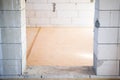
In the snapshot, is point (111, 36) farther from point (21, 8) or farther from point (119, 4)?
point (21, 8)

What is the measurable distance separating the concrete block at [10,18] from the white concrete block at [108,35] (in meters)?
1.12

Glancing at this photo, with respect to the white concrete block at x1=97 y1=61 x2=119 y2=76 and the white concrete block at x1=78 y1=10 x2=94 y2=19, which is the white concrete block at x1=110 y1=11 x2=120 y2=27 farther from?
the white concrete block at x1=78 y1=10 x2=94 y2=19

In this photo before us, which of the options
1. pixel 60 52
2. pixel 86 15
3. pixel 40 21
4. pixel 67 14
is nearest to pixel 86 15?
pixel 86 15

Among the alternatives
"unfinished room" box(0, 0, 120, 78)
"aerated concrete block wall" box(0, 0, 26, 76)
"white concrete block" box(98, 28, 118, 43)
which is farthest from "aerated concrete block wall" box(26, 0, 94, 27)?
"white concrete block" box(98, 28, 118, 43)

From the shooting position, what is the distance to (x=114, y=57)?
3162 mm

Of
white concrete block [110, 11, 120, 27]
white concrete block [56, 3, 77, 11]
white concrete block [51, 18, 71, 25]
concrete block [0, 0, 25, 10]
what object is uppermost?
white concrete block [56, 3, 77, 11]

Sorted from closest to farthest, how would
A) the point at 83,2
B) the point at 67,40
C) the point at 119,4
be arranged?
1. the point at 119,4
2. the point at 67,40
3. the point at 83,2

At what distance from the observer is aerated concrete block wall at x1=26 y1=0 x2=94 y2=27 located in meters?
7.49

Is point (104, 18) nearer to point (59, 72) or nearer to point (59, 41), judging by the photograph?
point (59, 72)

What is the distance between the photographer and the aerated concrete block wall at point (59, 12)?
7.49 meters

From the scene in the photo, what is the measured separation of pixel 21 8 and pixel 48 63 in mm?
1303

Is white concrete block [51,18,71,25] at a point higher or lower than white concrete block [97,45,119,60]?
higher

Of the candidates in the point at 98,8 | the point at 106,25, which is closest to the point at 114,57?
the point at 106,25

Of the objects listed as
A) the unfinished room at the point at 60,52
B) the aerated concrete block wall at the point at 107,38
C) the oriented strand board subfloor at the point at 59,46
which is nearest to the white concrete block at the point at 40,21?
the oriented strand board subfloor at the point at 59,46
